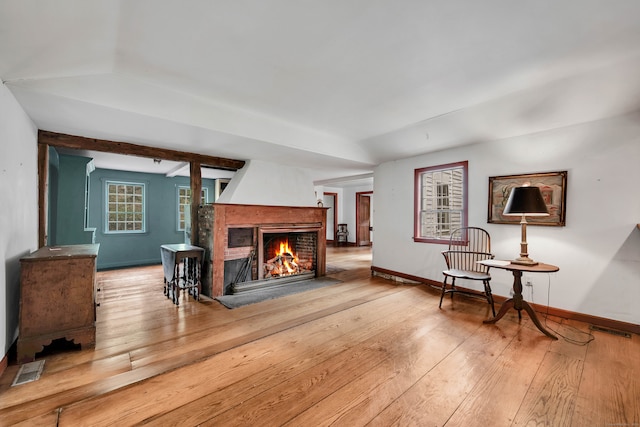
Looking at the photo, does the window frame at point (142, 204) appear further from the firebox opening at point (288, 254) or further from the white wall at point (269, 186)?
the firebox opening at point (288, 254)

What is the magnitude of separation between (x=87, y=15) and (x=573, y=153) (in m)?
4.67

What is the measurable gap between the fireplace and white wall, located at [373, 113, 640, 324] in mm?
2744

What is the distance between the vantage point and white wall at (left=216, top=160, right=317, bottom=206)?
442cm

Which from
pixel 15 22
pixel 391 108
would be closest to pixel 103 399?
pixel 15 22

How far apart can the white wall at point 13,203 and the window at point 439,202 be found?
4.90 metres

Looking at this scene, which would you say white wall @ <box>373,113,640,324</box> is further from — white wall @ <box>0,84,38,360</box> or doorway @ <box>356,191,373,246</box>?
doorway @ <box>356,191,373,246</box>

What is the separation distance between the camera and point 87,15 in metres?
1.63

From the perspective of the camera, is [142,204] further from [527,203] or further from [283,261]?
[527,203]

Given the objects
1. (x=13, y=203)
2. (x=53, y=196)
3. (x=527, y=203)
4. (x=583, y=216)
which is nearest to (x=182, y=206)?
(x=53, y=196)

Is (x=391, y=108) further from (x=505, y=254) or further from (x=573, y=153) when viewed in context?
(x=505, y=254)

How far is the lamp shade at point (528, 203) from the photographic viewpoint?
2.77 meters

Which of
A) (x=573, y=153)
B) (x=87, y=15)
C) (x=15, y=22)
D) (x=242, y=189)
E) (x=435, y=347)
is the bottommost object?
(x=435, y=347)

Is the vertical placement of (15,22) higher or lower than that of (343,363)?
higher

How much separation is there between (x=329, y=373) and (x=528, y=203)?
2.60 meters
